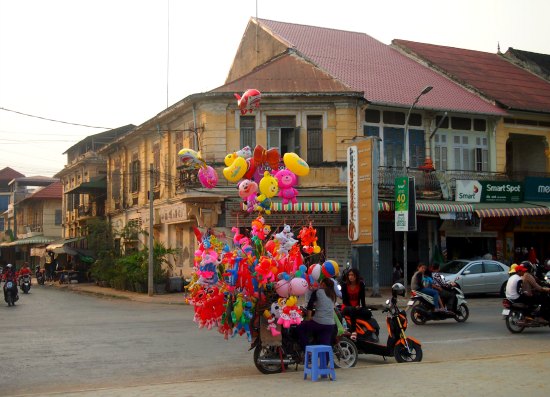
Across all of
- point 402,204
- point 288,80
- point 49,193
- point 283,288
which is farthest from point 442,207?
point 49,193

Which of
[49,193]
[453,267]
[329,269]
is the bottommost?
[453,267]

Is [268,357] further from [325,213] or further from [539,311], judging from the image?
[325,213]

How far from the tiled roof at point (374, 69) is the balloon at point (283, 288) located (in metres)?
19.3

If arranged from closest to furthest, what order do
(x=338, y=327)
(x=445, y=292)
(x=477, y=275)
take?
(x=338, y=327)
(x=445, y=292)
(x=477, y=275)

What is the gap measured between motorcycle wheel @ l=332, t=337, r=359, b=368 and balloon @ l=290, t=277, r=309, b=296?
134cm

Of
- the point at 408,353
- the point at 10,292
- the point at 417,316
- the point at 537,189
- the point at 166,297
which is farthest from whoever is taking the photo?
the point at 537,189

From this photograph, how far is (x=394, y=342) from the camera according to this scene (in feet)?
35.3

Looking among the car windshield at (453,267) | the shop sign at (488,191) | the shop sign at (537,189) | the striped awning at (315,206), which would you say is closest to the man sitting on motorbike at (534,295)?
the car windshield at (453,267)

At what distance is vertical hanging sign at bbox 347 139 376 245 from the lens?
2495 centimetres

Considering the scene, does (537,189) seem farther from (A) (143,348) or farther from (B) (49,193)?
(B) (49,193)

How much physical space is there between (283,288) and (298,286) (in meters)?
0.25

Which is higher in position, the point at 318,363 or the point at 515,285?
the point at 515,285

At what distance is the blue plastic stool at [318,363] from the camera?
8984mm

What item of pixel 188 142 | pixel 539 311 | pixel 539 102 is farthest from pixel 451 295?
pixel 539 102
